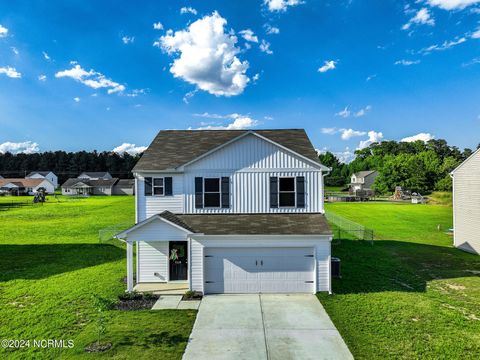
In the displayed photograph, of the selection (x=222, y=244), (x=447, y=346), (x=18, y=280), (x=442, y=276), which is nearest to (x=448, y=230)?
(x=442, y=276)

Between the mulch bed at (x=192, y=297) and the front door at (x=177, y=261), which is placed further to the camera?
the front door at (x=177, y=261)

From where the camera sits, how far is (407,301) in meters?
11.6

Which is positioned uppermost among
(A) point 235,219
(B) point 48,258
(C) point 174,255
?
(A) point 235,219

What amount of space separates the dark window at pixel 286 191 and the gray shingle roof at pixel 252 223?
663 millimetres

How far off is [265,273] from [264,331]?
352 centimetres

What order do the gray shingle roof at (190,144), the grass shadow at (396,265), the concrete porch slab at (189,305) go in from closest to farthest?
the concrete porch slab at (189,305) < the grass shadow at (396,265) < the gray shingle roof at (190,144)

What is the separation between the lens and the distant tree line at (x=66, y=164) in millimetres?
132000

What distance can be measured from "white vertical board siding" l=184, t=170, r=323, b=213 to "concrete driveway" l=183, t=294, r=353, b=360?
14.1 feet

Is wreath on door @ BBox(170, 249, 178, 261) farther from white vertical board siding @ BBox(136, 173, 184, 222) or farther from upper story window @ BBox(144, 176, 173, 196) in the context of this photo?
upper story window @ BBox(144, 176, 173, 196)

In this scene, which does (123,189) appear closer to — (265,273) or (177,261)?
(177,261)

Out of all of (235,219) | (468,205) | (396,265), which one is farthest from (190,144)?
(468,205)

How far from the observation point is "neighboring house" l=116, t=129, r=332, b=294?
12727 mm

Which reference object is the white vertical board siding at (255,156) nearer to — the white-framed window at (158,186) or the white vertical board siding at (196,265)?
the white-framed window at (158,186)

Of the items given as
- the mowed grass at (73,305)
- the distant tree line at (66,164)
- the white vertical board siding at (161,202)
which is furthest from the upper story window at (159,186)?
the distant tree line at (66,164)
